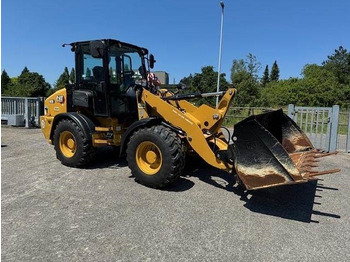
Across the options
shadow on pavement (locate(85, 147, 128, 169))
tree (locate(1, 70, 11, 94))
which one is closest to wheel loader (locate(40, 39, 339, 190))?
shadow on pavement (locate(85, 147, 128, 169))

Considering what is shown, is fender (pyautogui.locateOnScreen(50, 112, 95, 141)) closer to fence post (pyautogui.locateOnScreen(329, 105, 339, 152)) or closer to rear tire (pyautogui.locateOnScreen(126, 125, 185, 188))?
rear tire (pyautogui.locateOnScreen(126, 125, 185, 188))

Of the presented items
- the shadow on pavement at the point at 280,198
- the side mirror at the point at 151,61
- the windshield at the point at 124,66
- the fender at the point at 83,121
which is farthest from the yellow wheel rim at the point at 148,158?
the side mirror at the point at 151,61

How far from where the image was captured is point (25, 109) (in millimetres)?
13992

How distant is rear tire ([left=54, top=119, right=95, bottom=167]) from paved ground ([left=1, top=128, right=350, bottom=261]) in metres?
0.30

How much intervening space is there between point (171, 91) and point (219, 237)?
4.10 meters

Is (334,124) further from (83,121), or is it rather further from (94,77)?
(83,121)

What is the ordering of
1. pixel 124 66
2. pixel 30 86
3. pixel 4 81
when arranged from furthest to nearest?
pixel 4 81 < pixel 30 86 < pixel 124 66

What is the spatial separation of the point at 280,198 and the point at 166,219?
1.93 m

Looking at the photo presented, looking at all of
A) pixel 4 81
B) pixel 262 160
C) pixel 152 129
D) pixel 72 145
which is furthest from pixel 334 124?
pixel 4 81

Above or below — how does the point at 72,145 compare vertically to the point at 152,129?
below

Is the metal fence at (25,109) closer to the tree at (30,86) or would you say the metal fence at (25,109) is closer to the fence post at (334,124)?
the fence post at (334,124)

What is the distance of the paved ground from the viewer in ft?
10.3

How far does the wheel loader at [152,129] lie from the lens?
13.7 ft

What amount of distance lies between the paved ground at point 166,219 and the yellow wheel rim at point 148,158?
0.35 metres
